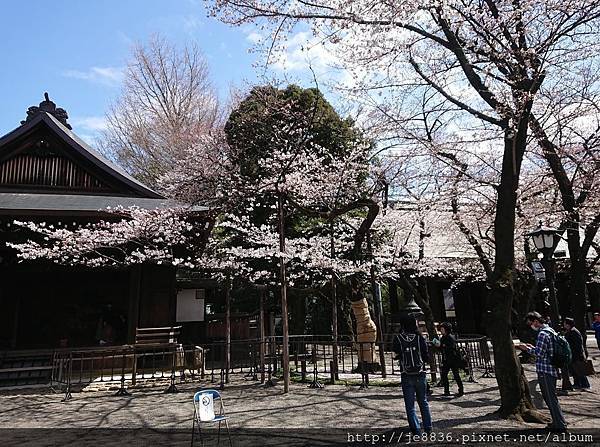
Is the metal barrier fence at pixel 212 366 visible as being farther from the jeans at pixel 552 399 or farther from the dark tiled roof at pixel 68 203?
the jeans at pixel 552 399

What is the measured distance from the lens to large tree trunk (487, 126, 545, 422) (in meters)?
6.15

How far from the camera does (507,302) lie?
6.38 meters

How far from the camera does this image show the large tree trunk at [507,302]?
242 inches

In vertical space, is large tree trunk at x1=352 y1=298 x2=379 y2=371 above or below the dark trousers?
above

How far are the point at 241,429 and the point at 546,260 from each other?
7212 millimetres

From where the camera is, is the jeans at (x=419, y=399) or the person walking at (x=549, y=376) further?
the jeans at (x=419, y=399)

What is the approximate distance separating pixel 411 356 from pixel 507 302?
2.01 m

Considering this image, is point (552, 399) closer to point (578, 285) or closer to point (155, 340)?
point (578, 285)

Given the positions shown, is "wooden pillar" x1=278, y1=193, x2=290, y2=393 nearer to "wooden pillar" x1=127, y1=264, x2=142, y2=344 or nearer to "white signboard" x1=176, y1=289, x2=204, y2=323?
"wooden pillar" x1=127, y1=264, x2=142, y2=344

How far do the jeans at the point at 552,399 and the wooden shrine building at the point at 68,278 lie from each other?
34.3 ft

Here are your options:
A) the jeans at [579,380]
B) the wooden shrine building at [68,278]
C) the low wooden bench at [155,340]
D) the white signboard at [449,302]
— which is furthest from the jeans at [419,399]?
the white signboard at [449,302]

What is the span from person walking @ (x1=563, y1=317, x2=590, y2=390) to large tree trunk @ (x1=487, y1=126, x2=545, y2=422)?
262 cm

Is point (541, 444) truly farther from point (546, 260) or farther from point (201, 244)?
point (201, 244)

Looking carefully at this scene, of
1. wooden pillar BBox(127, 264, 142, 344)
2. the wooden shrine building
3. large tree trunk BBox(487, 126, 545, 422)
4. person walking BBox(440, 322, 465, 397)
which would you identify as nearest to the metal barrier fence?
wooden pillar BBox(127, 264, 142, 344)
